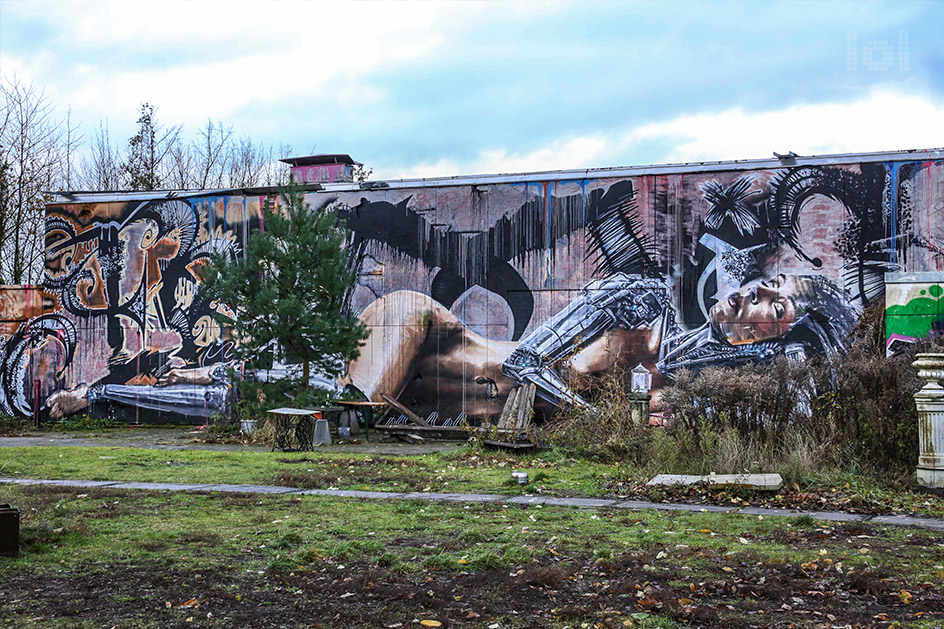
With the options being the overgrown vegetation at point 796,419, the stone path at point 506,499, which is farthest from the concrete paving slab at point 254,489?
the overgrown vegetation at point 796,419

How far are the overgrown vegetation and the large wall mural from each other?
693 centimetres

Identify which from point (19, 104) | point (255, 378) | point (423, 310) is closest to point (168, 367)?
point (255, 378)

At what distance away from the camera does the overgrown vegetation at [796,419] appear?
10891 mm

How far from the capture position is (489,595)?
5.95 meters

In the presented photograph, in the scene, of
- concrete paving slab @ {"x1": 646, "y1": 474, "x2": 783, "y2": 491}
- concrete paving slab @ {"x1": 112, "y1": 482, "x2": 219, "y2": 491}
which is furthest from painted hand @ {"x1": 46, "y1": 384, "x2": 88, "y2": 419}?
concrete paving slab @ {"x1": 646, "y1": 474, "x2": 783, "y2": 491}

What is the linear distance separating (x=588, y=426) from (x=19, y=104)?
2414cm

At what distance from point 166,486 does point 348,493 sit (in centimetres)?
242

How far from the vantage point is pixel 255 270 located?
64.5 feet

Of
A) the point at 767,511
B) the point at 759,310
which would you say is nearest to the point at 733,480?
the point at 767,511

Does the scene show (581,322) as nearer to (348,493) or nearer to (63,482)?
(348,493)

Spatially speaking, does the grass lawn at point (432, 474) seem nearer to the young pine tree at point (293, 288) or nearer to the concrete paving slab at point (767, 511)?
the concrete paving slab at point (767, 511)

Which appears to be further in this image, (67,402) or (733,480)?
(67,402)

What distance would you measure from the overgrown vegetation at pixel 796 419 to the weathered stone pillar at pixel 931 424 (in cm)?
29

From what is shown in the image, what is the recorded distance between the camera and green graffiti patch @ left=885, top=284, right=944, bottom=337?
701 inches
